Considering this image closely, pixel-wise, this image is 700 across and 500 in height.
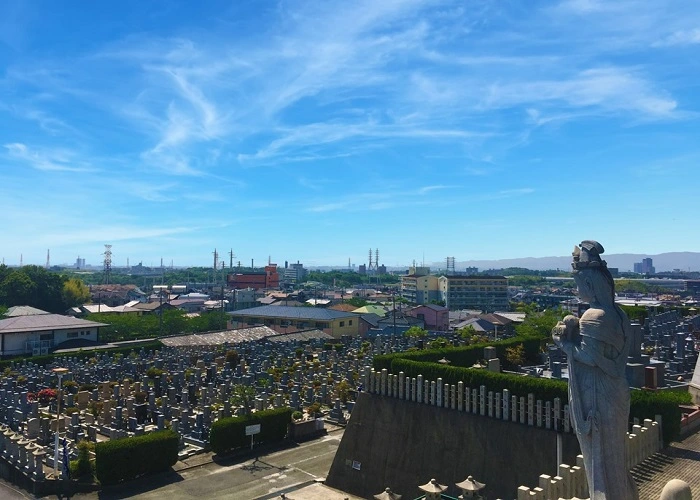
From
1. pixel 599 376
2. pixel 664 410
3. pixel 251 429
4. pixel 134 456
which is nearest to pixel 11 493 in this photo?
pixel 134 456

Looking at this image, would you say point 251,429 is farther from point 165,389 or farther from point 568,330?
point 568,330

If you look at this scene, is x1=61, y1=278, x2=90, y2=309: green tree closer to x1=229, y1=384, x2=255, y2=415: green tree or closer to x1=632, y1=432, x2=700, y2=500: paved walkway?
x1=229, y1=384, x2=255, y2=415: green tree

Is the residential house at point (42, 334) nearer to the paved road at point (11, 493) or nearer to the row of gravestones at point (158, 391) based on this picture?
the row of gravestones at point (158, 391)

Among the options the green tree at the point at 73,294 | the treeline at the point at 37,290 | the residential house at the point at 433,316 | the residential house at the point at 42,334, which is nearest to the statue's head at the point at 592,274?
the residential house at the point at 42,334

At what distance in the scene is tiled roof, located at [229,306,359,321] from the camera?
2427 inches

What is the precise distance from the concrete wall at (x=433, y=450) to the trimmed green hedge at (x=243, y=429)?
4923mm

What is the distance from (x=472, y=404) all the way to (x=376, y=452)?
13.0 feet

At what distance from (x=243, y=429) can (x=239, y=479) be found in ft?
9.58

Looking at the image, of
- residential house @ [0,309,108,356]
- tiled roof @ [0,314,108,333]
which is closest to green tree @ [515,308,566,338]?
residential house @ [0,309,108,356]

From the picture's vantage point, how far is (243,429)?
22016 mm

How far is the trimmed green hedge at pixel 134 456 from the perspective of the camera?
1847 cm

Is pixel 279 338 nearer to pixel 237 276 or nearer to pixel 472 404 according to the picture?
pixel 472 404

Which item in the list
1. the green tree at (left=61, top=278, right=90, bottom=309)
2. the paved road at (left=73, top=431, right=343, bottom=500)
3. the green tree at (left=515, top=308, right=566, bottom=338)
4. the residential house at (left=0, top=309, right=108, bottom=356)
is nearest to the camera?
the paved road at (left=73, top=431, right=343, bottom=500)

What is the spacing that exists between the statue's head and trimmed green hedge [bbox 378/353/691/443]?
763cm
